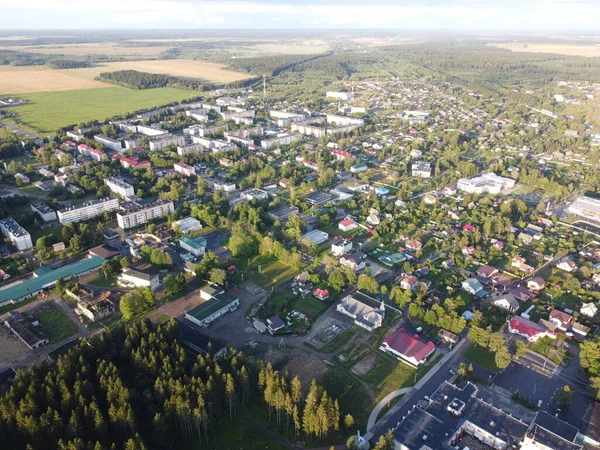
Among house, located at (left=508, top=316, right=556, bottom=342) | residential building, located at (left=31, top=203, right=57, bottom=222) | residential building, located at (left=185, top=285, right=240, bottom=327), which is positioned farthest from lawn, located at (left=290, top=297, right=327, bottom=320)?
residential building, located at (left=31, top=203, right=57, bottom=222)

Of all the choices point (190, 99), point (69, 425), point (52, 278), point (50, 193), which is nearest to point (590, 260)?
point (69, 425)

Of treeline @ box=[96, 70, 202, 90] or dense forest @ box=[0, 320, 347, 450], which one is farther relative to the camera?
treeline @ box=[96, 70, 202, 90]

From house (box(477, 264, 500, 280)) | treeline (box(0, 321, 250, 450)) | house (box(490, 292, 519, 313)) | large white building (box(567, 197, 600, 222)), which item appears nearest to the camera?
treeline (box(0, 321, 250, 450))

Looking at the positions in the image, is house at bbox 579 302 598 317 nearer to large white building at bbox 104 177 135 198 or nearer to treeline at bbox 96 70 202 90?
large white building at bbox 104 177 135 198

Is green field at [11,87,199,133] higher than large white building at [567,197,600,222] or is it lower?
higher

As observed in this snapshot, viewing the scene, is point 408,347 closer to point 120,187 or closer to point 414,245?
point 414,245

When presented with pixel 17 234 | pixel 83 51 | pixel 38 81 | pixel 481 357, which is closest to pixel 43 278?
pixel 17 234
